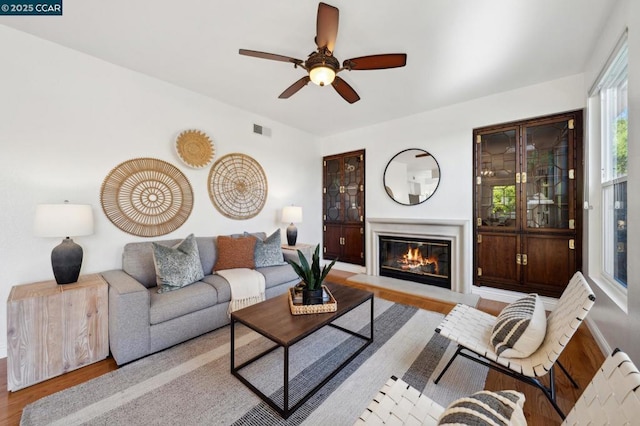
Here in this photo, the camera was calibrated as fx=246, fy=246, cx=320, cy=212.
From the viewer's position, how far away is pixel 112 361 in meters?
1.96

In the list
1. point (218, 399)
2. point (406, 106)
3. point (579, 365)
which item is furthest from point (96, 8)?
point (579, 365)

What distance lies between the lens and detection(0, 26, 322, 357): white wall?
2.05 m

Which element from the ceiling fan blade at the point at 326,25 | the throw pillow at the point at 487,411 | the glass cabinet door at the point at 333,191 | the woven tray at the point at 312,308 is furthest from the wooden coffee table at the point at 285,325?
the glass cabinet door at the point at 333,191

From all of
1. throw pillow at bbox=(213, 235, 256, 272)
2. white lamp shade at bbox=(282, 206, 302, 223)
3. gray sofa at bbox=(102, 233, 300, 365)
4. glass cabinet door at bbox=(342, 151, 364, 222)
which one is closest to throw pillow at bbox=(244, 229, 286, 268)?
throw pillow at bbox=(213, 235, 256, 272)

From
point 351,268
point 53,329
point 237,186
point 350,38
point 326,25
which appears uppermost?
point 350,38

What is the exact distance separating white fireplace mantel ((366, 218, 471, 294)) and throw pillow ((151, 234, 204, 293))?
9.52ft

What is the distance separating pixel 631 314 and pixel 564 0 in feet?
7.23

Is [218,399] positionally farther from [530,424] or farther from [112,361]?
[530,424]

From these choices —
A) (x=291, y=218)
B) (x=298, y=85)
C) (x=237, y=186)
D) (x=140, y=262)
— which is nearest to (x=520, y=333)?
(x=298, y=85)

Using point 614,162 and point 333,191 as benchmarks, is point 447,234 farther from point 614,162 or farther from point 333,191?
point 333,191

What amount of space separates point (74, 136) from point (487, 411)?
138 inches

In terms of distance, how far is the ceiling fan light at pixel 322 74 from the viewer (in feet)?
6.21

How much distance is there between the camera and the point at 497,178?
3311mm

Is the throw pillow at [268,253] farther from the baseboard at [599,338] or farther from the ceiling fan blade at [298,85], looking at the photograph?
the baseboard at [599,338]
